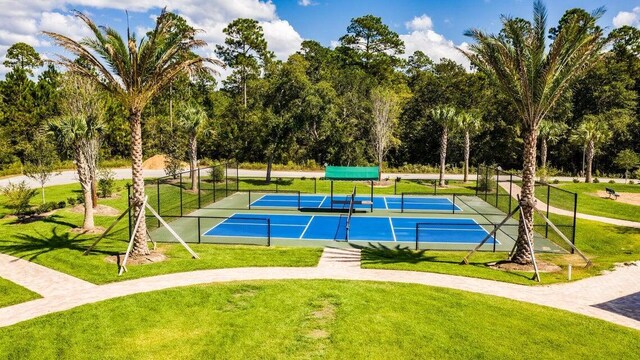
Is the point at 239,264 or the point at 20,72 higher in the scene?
the point at 20,72

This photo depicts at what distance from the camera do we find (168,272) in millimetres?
15961

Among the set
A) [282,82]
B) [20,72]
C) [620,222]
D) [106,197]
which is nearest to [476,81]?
[282,82]

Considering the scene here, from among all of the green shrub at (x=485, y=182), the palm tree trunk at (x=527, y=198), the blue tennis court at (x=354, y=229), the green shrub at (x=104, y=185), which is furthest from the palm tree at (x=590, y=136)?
the green shrub at (x=104, y=185)

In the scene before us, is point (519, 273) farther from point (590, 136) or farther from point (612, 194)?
point (590, 136)

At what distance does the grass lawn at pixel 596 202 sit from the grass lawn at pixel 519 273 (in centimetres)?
600

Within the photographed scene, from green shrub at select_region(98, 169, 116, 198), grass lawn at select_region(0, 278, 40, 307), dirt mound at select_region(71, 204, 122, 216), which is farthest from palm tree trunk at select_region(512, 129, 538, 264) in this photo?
green shrub at select_region(98, 169, 116, 198)

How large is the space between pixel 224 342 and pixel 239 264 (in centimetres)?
623

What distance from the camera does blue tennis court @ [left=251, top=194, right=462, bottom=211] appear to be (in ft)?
103

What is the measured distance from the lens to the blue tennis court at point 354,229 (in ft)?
75.2

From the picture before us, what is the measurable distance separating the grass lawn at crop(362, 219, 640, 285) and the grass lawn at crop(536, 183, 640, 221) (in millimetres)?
6000

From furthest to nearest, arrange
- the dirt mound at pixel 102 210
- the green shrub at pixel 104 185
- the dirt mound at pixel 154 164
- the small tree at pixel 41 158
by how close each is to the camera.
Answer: the dirt mound at pixel 154 164 → the green shrub at pixel 104 185 → the small tree at pixel 41 158 → the dirt mound at pixel 102 210

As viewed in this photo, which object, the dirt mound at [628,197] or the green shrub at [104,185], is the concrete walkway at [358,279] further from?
the dirt mound at [628,197]

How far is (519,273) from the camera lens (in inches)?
637

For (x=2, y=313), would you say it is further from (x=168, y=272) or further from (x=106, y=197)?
(x=106, y=197)
